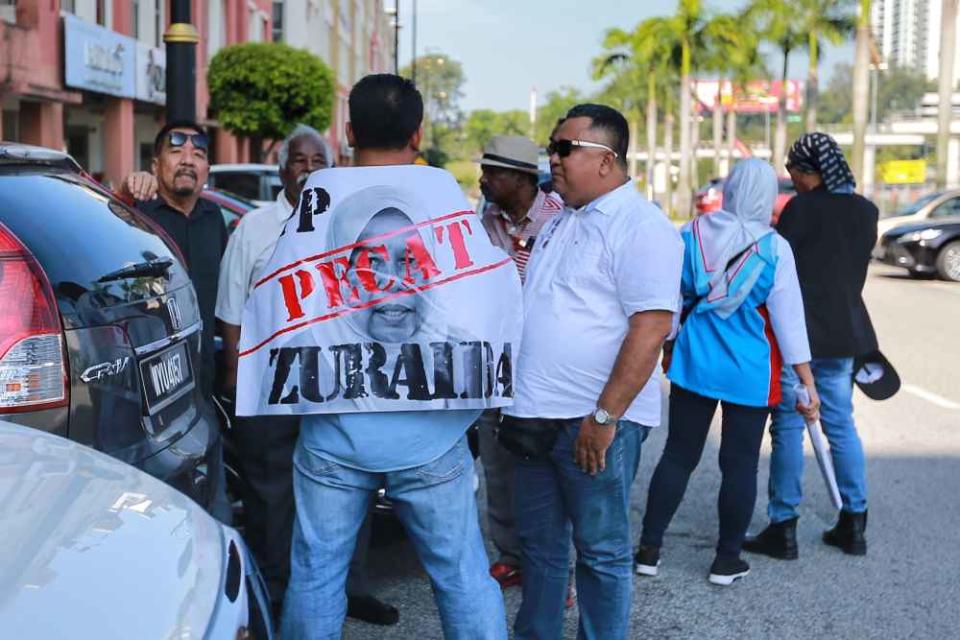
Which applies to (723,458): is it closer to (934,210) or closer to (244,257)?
(244,257)

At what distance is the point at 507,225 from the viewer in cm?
527

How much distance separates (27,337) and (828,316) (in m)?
3.58

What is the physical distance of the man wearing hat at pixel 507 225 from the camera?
507 cm

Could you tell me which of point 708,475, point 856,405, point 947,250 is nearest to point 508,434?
point 708,475

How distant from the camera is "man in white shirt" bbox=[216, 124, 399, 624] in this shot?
14.3 ft

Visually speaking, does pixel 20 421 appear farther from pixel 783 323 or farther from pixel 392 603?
pixel 783 323

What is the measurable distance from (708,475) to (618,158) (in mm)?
3591

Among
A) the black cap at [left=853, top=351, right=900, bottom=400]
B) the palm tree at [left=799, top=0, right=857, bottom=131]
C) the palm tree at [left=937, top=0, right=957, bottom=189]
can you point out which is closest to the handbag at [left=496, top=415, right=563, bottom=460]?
the black cap at [left=853, top=351, right=900, bottom=400]

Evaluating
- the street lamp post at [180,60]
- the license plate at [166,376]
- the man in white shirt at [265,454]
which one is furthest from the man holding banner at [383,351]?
the street lamp post at [180,60]

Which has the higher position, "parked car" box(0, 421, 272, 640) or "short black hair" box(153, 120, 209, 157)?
"short black hair" box(153, 120, 209, 157)

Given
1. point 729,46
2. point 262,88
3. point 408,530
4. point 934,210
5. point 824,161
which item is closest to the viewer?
point 408,530

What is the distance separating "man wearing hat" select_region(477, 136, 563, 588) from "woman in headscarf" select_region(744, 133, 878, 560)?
1127mm

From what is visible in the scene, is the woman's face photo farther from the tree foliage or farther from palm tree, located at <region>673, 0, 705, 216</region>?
palm tree, located at <region>673, 0, 705, 216</region>

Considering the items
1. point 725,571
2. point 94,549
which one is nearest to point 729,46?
point 725,571
